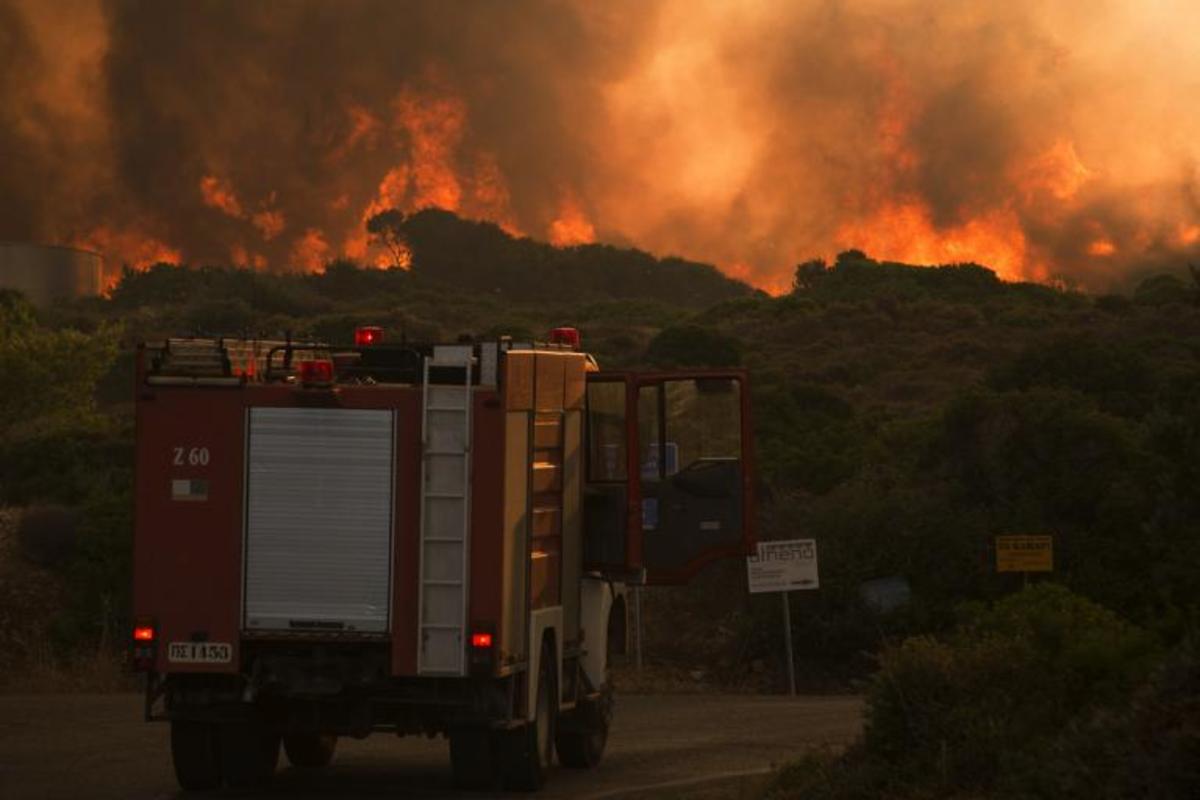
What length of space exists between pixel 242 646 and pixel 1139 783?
7252 mm

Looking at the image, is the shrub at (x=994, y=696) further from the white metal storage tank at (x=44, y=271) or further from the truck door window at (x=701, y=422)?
the white metal storage tank at (x=44, y=271)

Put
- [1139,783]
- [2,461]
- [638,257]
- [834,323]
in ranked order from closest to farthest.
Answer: [1139,783]
[2,461]
[834,323]
[638,257]

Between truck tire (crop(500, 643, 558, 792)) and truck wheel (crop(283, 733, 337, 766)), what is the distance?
2.59 m

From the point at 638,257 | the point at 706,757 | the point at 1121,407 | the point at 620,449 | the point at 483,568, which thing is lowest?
the point at 706,757

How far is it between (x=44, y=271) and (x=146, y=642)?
8568 centimetres

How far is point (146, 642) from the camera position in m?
15.0

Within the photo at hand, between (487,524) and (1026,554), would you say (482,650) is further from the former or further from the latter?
(1026,554)

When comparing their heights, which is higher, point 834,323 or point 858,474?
point 834,323

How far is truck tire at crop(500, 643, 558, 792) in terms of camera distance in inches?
627

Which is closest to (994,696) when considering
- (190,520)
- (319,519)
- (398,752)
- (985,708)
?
(985,708)

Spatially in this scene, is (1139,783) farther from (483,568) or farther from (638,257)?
(638,257)

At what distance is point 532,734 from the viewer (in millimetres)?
15906

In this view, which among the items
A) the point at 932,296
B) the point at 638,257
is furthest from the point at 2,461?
the point at 638,257

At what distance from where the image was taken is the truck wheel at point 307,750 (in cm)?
1808
